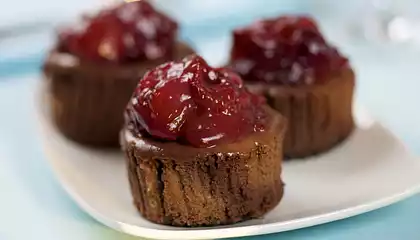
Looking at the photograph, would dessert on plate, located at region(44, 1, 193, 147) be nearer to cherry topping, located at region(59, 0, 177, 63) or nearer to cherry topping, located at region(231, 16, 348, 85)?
cherry topping, located at region(59, 0, 177, 63)

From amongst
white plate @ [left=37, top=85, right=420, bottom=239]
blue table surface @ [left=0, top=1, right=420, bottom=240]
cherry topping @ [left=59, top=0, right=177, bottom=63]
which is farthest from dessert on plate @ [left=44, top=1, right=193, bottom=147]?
blue table surface @ [left=0, top=1, right=420, bottom=240]

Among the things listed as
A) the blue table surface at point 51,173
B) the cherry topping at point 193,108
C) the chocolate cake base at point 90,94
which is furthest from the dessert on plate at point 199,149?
the chocolate cake base at point 90,94

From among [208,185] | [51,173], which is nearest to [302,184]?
[208,185]

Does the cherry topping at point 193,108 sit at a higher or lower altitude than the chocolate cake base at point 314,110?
higher

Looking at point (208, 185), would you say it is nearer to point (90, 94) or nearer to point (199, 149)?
point (199, 149)

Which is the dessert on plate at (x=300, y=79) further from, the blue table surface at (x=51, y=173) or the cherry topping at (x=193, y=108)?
the cherry topping at (x=193, y=108)

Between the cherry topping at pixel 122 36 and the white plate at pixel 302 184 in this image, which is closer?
the white plate at pixel 302 184
